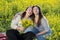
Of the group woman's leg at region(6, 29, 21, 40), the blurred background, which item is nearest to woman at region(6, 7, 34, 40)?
woman's leg at region(6, 29, 21, 40)

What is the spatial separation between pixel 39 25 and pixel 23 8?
58cm

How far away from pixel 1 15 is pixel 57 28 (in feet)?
3.25

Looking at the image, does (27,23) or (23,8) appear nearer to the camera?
(27,23)

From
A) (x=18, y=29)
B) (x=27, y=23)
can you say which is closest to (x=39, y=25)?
(x=27, y=23)

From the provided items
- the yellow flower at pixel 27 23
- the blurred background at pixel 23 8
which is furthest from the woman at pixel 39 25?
the blurred background at pixel 23 8

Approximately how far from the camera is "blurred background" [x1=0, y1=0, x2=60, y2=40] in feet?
15.1

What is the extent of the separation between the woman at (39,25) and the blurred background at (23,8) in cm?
40

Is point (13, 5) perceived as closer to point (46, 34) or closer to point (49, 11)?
point (49, 11)

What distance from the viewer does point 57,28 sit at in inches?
176

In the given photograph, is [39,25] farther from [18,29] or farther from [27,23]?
[18,29]

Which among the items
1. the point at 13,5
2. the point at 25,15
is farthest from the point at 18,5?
the point at 25,15

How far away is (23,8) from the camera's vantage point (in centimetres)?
457

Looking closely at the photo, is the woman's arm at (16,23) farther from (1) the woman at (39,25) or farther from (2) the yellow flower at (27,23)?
(1) the woman at (39,25)

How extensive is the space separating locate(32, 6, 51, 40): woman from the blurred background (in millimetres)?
403
